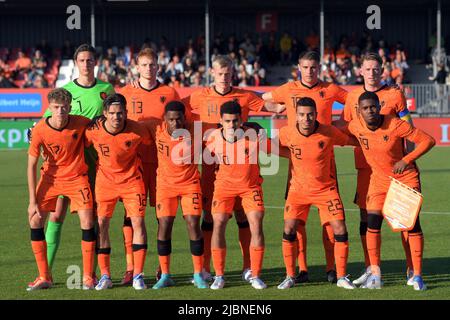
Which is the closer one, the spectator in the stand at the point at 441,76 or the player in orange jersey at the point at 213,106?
the player in orange jersey at the point at 213,106

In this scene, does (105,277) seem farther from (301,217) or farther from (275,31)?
(275,31)

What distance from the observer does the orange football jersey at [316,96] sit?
9602mm

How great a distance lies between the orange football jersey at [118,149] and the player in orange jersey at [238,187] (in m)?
0.72

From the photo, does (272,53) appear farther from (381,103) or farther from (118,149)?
(118,149)

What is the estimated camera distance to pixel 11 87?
31.9 meters

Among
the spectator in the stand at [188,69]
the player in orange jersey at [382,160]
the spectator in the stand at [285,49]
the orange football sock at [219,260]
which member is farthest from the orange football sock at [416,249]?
the spectator in the stand at [285,49]

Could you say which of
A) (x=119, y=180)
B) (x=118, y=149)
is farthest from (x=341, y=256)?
(x=118, y=149)

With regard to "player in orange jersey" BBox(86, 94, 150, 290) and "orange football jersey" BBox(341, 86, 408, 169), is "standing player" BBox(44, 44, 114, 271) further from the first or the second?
"orange football jersey" BBox(341, 86, 408, 169)

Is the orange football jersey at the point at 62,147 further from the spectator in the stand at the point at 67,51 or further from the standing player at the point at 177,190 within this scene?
the spectator in the stand at the point at 67,51

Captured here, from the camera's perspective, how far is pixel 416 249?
29.6ft

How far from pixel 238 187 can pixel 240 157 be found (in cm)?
28

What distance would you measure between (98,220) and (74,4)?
93.4 ft

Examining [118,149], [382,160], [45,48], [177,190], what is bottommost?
[177,190]

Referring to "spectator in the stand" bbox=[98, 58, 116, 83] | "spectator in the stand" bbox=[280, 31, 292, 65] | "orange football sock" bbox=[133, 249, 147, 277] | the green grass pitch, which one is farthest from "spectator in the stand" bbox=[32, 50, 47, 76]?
"orange football sock" bbox=[133, 249, 147, 277]
